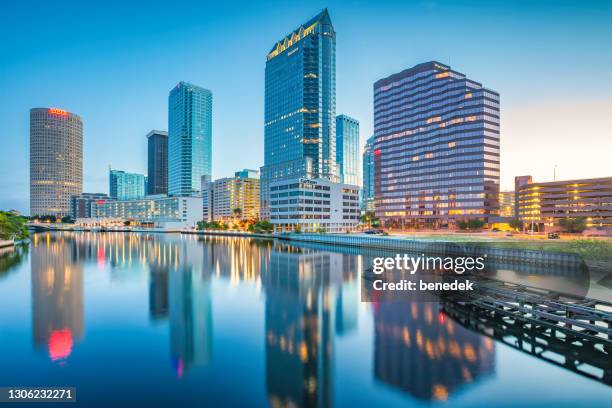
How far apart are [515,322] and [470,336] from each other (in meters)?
4.37

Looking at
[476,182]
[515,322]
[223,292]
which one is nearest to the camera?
[515,322]

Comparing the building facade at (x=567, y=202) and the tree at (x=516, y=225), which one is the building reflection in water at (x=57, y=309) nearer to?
the tree at (x=516, y=225)

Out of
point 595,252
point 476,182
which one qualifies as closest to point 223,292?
point 595,252

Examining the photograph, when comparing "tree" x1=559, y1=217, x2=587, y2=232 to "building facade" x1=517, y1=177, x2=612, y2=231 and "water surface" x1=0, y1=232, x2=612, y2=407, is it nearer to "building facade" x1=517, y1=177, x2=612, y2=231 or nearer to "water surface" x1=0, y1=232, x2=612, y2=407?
"building facade" x1=517, y1=177, x2=612, y2=231

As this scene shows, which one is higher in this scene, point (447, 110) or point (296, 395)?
point (447, 110)

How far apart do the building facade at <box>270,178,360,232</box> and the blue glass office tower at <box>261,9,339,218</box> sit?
42.7 m

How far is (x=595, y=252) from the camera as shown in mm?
43219

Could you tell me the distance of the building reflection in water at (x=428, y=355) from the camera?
15.0 metres

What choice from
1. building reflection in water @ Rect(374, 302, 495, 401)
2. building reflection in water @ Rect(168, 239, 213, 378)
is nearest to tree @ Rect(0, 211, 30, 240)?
building reflection in water @ Rect(168, 239, 213, 378)

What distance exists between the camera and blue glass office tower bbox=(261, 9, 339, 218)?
188 m

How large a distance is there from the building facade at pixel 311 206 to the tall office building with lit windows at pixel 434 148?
36618mm

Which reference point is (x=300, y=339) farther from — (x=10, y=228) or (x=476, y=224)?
(x=476, y=224)

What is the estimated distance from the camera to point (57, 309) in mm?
28281

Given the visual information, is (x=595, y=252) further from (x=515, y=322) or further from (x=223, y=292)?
(x=223, y=292)
